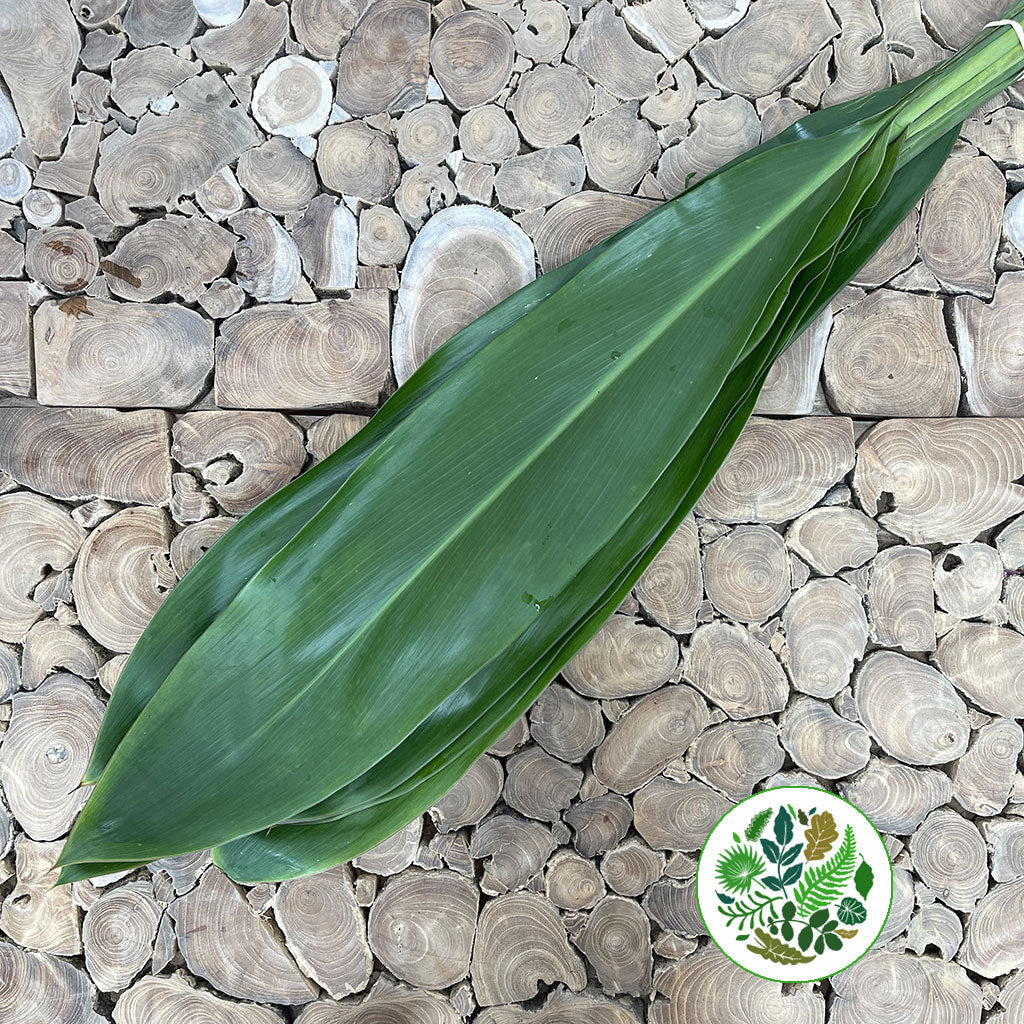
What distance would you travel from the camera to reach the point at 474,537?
1.75 feet


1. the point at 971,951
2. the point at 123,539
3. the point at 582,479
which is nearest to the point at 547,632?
the point at 582,479

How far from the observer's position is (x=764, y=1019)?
0.77 meters

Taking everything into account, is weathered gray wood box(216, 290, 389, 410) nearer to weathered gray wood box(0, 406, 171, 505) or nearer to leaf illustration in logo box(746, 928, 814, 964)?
weathered gray wood box(0, 406, 171, 505)

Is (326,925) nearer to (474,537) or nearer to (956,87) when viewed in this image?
(474,537)

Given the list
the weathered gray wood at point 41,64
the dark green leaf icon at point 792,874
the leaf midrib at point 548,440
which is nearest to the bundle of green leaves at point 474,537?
the leaf midrib at point 548,440

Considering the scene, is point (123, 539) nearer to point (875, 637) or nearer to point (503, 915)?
point (503, 915)

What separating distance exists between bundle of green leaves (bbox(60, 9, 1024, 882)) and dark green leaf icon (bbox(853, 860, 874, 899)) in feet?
1.41

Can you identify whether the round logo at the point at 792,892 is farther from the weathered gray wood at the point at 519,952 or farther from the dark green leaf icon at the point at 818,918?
the weathered gray wood at the point at 519,952

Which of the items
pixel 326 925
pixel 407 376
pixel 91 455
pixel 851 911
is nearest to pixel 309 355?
pixel 407 376

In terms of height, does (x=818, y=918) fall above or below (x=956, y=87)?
below

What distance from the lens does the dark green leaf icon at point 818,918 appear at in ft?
2.55

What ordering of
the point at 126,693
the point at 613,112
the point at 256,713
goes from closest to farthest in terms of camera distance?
the point at 256,713
the point at 126,693
the point at 613,112

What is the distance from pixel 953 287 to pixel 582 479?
0.48 m

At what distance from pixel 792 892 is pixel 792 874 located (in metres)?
0.02
